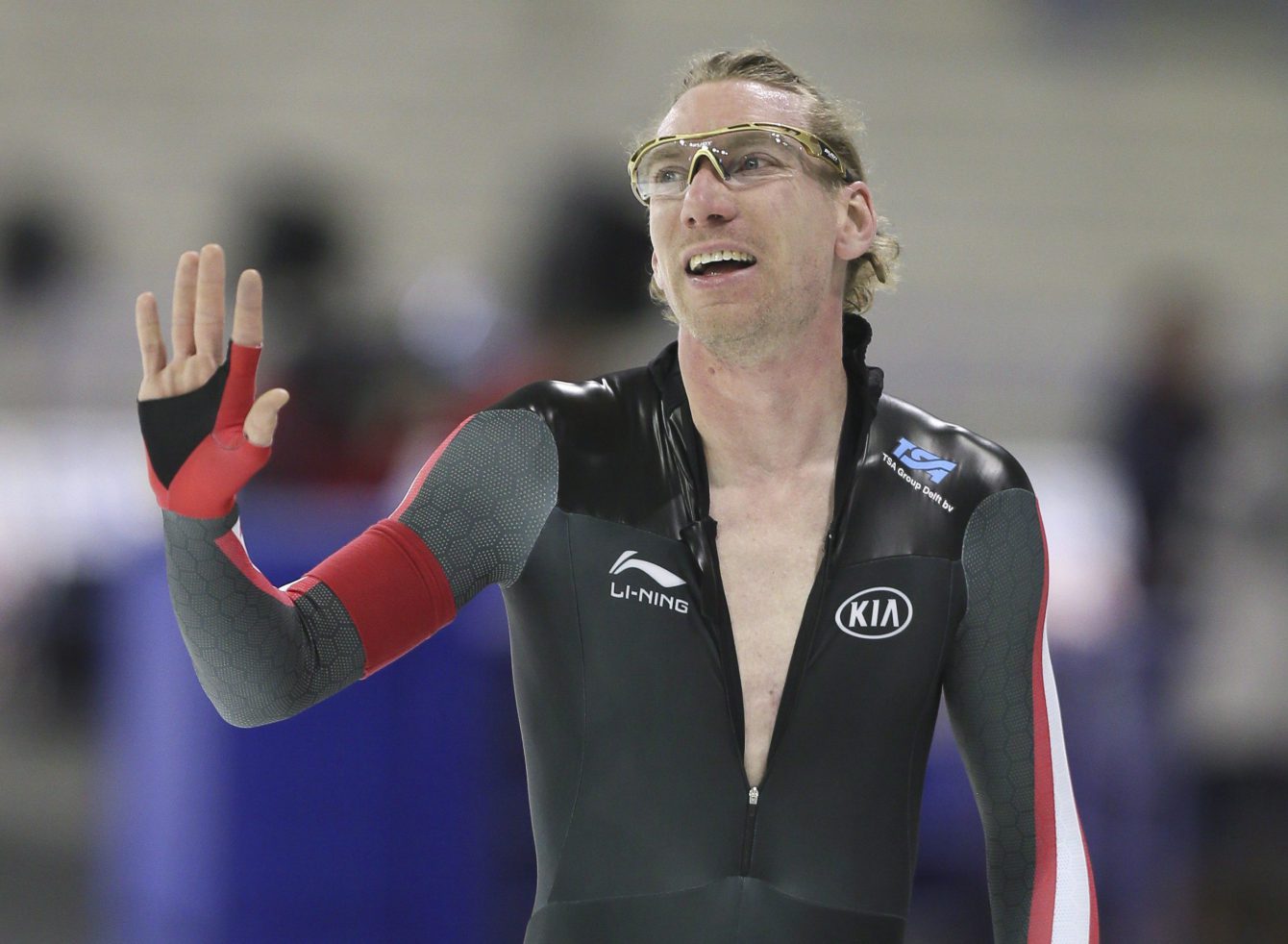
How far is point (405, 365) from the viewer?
5.91m

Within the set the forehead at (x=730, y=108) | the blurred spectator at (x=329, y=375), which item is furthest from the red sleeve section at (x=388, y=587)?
the blurred spectator at (x=329, y=375)

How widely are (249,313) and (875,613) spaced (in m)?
1.11

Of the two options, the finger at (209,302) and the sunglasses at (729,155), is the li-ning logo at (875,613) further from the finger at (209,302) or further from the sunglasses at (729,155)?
the finger at (209,302)

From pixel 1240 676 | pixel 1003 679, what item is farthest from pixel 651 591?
pixel 1240 676

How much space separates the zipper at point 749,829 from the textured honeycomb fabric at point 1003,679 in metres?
0.43

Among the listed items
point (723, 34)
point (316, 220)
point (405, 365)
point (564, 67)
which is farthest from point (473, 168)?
point (405, 365)

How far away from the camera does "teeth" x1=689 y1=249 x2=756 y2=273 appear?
8.46 feet

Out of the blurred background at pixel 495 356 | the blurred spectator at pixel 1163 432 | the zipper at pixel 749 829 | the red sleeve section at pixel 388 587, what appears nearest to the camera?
the red sleeve section at pixel 388 587

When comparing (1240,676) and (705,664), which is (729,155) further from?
→ (1240,676)

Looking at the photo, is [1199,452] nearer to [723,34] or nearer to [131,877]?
[131,877]

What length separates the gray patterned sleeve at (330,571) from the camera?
2.10m

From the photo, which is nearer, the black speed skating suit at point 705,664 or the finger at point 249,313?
the finger at point 249,313

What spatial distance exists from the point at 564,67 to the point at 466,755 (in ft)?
26.1

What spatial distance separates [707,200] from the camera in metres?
2.57
